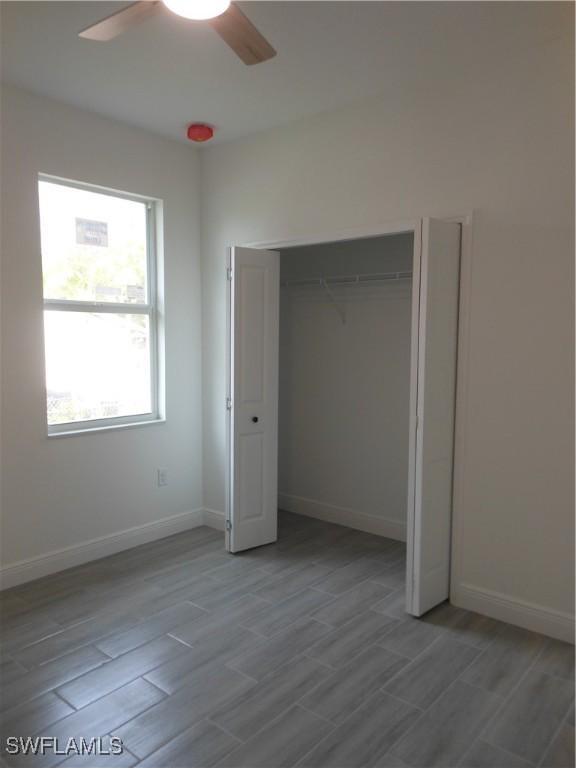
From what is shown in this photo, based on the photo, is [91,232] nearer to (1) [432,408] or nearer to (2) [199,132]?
(2) [199,132]

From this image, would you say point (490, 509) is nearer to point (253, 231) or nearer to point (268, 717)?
point (268, 717)

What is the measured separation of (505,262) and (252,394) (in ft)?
5.97

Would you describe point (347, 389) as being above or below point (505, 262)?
below

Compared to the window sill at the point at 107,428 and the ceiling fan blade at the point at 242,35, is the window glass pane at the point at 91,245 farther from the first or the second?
the ceiling fan blade at the point at 242,35

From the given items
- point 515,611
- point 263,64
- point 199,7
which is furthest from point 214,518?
point 199,7

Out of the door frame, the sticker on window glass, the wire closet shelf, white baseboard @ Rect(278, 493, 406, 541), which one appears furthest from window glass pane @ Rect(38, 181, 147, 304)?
white baseboard @ Rect(278, 493, 406, 541)

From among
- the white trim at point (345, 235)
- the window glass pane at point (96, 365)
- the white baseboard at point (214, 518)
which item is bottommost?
the white baseboard at point (214, 518)

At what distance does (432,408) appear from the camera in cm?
294

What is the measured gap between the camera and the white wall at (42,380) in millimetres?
3299

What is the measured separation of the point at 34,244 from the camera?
11.0 feet

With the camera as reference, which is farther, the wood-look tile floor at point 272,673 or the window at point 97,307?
the window at point 97,307

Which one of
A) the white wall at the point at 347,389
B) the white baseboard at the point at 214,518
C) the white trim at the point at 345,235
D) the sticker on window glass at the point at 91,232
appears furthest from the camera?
the white baseboard at the point at 214,518

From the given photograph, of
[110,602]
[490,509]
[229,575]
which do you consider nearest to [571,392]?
[490,509]

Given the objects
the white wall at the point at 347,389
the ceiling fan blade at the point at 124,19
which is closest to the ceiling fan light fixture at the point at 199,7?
the ceiling fan blade at the point at 124,19
